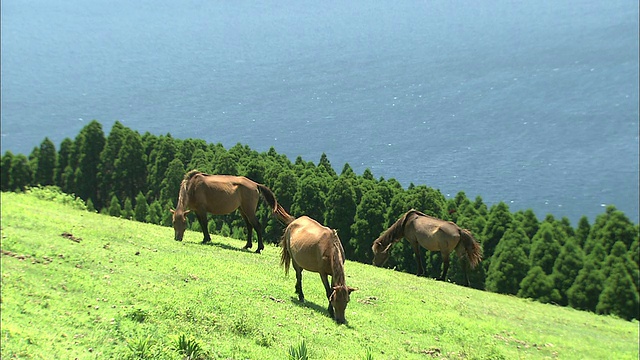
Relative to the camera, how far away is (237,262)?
52.6ft

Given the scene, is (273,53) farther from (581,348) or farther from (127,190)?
(581,348)

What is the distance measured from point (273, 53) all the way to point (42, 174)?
255 feet

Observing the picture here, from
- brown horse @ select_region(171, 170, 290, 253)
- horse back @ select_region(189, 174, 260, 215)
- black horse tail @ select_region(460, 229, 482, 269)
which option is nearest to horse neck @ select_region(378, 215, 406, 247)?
black horse tail @ select_region(460, 229, 482, 269)

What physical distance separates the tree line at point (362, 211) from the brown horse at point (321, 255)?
1778cm

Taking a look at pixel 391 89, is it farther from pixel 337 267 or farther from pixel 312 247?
pixel 337 267

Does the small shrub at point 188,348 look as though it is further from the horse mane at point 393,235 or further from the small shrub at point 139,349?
the horse mane at point 393,235

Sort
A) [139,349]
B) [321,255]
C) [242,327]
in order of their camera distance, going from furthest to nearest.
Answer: [321,255] < [242,327] < [139,349]

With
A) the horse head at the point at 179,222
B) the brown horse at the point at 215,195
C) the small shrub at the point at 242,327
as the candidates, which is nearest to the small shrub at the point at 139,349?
the small shrub at the point at 242,327

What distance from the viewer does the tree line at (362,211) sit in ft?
95.1

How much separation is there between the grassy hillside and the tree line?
9.79 metres

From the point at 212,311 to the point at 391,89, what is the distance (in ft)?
251

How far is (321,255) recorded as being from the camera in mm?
12742

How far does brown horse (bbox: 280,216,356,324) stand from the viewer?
12086mm

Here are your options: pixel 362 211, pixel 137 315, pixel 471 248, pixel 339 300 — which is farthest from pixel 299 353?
pixel 362 211
